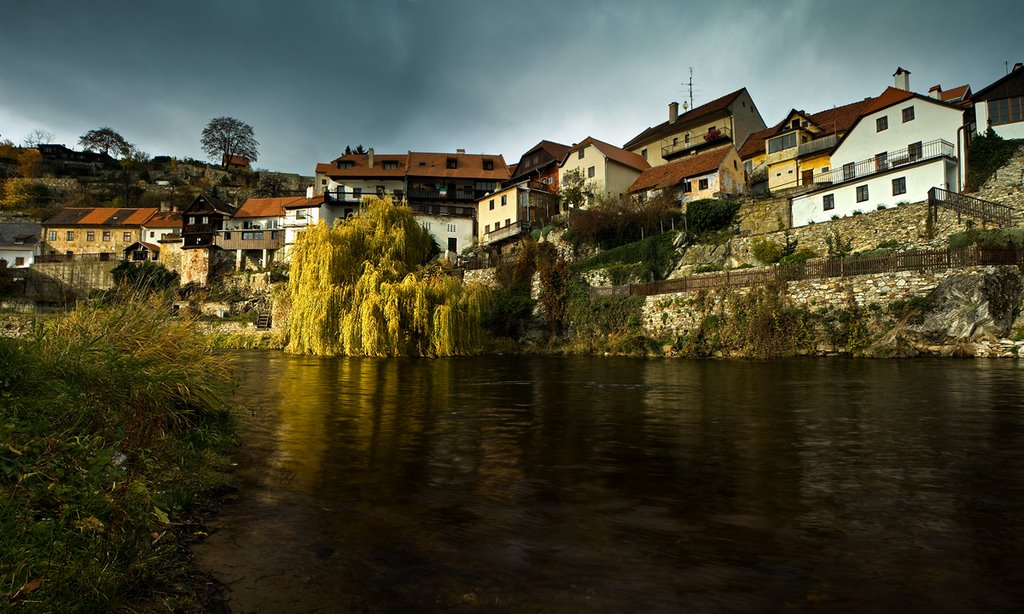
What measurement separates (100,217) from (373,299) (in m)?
65.8

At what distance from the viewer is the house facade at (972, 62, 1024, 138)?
111 ft

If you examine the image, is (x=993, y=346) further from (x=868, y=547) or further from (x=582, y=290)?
(x=868, y=547)

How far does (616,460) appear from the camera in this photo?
25.2ft

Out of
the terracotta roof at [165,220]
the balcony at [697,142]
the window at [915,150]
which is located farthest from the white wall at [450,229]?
the window at [915,150]

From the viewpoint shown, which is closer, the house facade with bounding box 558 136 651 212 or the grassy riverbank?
the grassy riverbank

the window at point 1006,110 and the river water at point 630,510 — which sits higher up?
the window at point 1006,110

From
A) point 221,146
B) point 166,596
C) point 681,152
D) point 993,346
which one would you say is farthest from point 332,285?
point 221,146

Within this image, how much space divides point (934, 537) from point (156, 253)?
263 feet

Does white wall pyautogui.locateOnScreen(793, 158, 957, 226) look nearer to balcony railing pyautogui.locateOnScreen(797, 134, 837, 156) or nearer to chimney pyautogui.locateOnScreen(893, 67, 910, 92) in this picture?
balcony railing pyautogui.locateOnScreen(797, 134, 837, 156)

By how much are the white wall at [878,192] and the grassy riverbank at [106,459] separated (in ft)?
121

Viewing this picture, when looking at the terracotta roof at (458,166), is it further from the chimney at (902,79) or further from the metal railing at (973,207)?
the metal railing at (973,207)

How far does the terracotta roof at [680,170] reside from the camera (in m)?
47.9

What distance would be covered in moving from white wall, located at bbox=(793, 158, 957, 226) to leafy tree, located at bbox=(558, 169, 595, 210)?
19.8m

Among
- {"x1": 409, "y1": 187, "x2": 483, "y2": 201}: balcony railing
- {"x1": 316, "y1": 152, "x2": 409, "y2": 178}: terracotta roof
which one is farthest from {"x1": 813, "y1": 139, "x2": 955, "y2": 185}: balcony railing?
{"x1": 316, "y1": 152, "x2": 409, "y2": 178}: terracotta roof
